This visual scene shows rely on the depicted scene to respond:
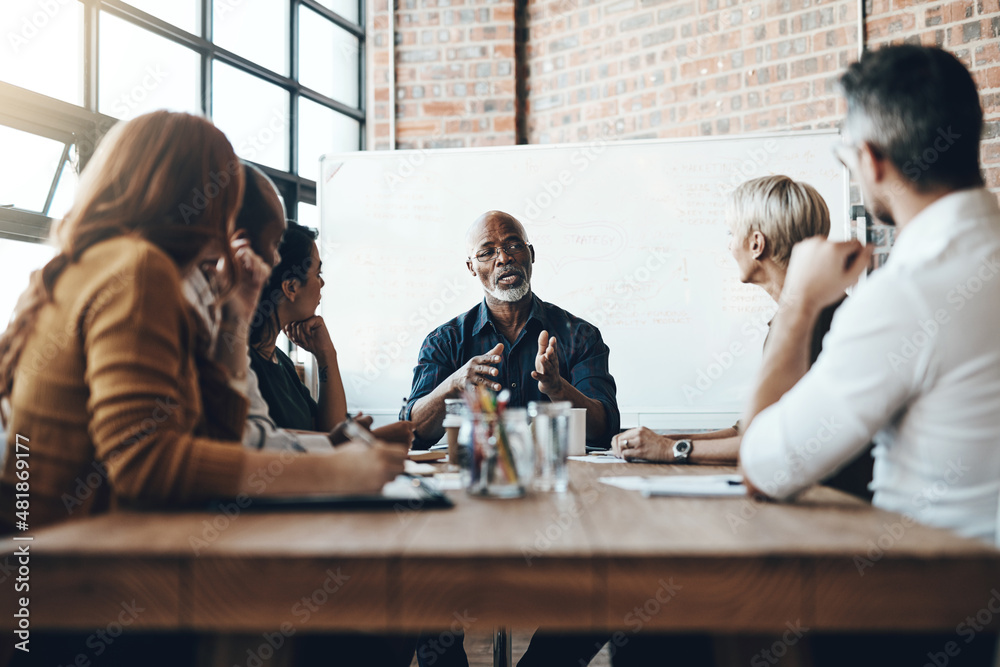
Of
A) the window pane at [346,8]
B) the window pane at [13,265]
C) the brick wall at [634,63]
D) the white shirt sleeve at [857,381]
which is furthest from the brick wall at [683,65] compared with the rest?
the white shirt sleeve at [857,381]

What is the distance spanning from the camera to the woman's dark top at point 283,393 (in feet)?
6.21

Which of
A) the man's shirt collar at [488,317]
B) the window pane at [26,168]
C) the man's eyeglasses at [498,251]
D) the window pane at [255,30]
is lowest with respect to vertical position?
the man's shirt collar at [488,317]

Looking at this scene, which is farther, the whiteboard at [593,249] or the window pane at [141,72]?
the whiteboard at [593,249]

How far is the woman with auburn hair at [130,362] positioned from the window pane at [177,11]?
2412 mm

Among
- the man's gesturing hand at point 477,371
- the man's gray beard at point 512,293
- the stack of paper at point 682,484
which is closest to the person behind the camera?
the stack of paper at point 682,484

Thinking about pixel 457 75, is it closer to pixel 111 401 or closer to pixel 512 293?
pixel 512 293

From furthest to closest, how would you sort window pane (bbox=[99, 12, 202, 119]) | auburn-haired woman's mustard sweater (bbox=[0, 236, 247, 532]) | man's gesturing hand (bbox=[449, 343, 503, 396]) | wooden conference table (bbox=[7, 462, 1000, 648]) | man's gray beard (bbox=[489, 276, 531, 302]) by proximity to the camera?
window pane (bbox=[99, 12, 202, 119])
man's gray beard (bbox=[489, 276, 531, 302])
man's gesturing hand (bbox=[449, 343, 503, 396])
auburn-haired woman's mustard sweater (bbox=[0, 236, 247, 532])
wooden conference table (bbox=[7, 462, 1000, 648])

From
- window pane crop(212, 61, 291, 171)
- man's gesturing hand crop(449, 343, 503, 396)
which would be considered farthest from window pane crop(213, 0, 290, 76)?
man's gesturing hand crop(449, 343, 503, 396)

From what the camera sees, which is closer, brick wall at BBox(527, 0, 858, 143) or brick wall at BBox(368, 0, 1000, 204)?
brick wall at BBox(368, 0, 1000, 204)

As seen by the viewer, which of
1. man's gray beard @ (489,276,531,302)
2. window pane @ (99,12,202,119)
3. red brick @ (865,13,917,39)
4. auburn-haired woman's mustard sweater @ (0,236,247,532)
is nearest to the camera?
auburn-haired woman's mustard sweater @ (0,236,247,532)

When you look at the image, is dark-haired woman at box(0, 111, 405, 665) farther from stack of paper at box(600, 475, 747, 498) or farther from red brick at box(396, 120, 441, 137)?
red brick at box(396, 120, 441, 137)

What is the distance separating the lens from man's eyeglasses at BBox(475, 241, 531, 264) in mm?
2629

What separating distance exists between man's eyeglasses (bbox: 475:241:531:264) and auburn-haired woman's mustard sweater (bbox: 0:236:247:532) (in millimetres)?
1704

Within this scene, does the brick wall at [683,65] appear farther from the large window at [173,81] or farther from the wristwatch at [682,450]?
the wristwatch at [682,450]
